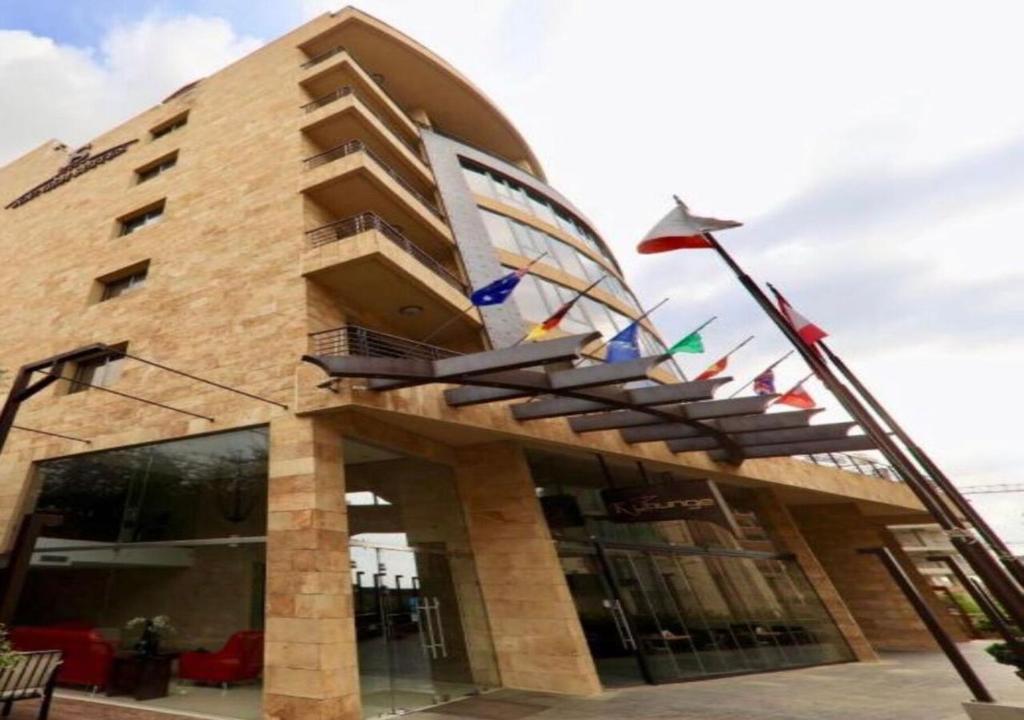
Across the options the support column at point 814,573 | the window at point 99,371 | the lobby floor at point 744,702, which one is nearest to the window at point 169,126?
the window at point 99,371

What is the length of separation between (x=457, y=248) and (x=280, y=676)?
12094 millimetres

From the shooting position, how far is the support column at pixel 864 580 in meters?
19.0

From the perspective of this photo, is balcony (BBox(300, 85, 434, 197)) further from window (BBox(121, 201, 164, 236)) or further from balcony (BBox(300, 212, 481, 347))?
window (BBox(121, 201, 164, 236))

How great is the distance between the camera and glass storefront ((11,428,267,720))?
27.6ft

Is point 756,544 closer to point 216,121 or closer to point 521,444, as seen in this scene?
point 521,444

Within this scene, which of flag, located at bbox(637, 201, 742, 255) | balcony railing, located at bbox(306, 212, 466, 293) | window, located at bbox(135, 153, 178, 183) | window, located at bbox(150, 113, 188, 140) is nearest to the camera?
flag, located at bbox(637, 201, 742, 255)

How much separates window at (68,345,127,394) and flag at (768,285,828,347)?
13779 millimetres

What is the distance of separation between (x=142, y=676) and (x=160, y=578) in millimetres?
1551

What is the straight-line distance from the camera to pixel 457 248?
16109mm

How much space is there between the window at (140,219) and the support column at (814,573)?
2262 centimetres

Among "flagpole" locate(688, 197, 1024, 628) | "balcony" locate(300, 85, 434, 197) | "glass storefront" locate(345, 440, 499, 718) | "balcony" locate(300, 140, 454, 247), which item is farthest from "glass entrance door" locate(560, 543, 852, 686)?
"balcony" locate(300, 85, 434, 197)

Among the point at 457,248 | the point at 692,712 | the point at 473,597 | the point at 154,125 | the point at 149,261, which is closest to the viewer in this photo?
the point at 692,712

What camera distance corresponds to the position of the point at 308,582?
7738 millimetres

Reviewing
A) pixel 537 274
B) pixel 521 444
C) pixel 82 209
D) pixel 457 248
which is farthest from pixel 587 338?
pixel 82 209
